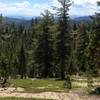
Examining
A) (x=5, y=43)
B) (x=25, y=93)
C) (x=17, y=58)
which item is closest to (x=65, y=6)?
(x=25, y=93)

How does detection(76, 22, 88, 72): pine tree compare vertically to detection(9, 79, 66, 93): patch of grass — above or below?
above

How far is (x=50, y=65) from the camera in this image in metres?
70.3

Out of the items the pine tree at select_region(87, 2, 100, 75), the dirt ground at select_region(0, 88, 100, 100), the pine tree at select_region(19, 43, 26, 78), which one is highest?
the pine tree at select_region(87, 2, 100, 75)

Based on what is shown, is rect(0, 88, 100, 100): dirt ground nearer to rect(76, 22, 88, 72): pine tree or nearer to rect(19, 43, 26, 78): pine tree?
rect(76, 22, 88, 72): pine tree

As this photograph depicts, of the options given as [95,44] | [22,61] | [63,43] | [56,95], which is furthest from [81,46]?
[56,95]

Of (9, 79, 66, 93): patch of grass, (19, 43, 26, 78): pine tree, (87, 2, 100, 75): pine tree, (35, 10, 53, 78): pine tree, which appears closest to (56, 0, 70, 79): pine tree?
(35, 10, 53, 78): pine tree

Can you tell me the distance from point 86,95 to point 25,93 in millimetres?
5776

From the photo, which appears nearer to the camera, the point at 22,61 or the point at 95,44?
the point at 95,44

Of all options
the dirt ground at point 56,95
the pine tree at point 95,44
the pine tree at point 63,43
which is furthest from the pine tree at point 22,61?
the dirt ground at point 56,95

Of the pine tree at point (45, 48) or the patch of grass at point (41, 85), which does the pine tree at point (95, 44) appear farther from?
the pine tree at point (45, 48)

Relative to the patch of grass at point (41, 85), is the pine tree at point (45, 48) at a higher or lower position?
higher

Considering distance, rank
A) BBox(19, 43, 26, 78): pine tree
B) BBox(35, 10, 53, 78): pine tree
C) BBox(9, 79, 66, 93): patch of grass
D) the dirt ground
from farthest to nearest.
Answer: BBox(19, 43, 26, 78): pine tree < BBox(35, 10, 53, 78): pine tree < BBox(9, 79, 66, 93): patch of grass < the dirt ground

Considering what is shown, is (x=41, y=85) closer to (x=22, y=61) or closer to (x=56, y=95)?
(x=56, y=95)

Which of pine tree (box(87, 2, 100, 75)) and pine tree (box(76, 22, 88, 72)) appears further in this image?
pine tree (box(76, 22, 88, 72))
